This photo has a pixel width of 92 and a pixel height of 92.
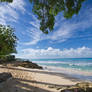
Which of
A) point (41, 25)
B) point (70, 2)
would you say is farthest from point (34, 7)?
point (70, 2)

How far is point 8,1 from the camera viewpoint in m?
4.63

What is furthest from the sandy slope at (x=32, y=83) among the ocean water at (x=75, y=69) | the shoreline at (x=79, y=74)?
the ocean water at (x=75, y=69)

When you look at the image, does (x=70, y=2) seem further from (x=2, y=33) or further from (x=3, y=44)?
(x=2, y=33)

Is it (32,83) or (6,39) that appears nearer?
(32,83)

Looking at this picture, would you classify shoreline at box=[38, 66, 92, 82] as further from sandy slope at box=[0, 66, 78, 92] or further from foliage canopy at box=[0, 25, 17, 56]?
foliage canopy at box=[0, 25, 17, 56]

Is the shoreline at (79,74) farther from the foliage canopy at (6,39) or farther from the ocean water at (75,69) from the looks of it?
the foliage canopy at (6,39)

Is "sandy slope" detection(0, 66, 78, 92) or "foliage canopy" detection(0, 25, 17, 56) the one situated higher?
"foliage canopy" detection(0, 25, 17, 56)

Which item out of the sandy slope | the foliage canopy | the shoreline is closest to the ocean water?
the shoreline

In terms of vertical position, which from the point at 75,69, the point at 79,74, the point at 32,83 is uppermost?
the point at 32,83

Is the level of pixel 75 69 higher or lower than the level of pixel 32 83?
lower

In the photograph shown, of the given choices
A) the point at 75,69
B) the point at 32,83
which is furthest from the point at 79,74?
the point at 32,83

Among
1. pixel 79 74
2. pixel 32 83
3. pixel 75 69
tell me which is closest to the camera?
pixel 32 83

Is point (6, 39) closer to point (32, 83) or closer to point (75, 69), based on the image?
point (32, 83)

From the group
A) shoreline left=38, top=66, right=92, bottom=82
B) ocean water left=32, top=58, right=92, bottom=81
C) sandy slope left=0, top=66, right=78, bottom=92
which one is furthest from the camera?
ocean water left=32, top=58, right=92, bottom=81
